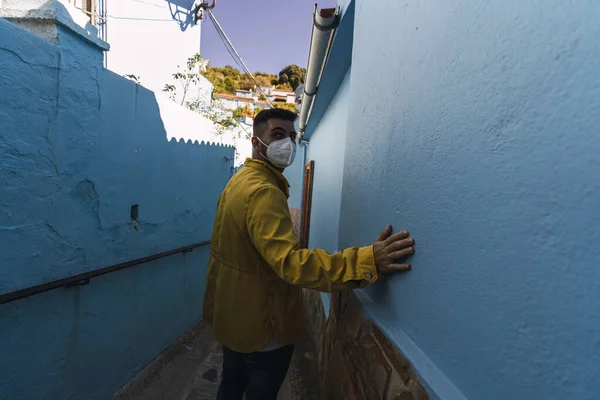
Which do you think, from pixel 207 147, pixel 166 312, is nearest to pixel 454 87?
pixel 166 312

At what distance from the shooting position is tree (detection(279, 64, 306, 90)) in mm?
33675

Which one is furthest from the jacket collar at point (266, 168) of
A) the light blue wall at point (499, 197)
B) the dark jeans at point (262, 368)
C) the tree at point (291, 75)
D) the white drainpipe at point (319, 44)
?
the tree at point (291, 75)

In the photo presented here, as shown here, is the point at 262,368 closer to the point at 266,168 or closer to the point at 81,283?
the point at 266,168

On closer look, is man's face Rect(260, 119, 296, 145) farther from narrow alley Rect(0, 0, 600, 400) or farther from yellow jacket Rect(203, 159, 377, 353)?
yellow jacket Rect(203, 159, 377, 353)

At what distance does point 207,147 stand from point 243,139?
2.85 metres

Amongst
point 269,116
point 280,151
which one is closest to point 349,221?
point 280,151

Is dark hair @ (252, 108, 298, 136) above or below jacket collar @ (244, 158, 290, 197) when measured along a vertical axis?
above

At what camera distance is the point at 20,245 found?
2012 millimetres

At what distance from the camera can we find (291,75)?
34719mm

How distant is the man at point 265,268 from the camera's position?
135 cm

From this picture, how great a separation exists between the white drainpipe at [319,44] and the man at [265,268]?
116 cm

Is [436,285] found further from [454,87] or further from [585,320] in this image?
[454,87]

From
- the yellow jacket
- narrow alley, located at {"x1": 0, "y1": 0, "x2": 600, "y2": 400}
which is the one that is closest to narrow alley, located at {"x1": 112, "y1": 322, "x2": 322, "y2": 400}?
narrow alley, located at {"x1": 0, "y1": 0, "x2": 600, "y2": 400}

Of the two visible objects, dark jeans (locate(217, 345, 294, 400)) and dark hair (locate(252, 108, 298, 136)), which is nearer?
dark jeans (locate(217, 345, 294, 400))
